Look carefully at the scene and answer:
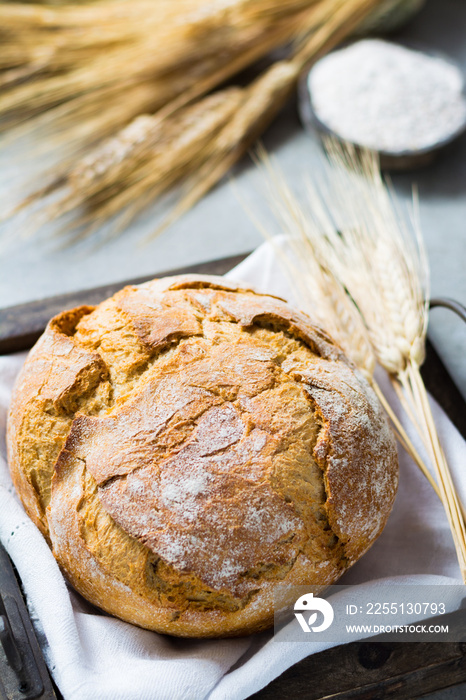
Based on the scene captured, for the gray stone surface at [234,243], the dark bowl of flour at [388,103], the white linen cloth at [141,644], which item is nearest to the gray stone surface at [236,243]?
the gray stone surface at [234,243]

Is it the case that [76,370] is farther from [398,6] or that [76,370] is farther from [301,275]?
[398,6]

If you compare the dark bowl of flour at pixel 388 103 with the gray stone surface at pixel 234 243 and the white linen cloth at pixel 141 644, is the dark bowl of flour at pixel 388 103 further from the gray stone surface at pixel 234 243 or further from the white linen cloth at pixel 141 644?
the white linen cloth at pixel 141 644

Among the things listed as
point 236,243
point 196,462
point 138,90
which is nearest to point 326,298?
point 196,462

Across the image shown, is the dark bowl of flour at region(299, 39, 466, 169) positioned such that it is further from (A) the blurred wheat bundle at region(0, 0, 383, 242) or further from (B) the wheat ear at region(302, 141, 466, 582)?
(B) the wheat ear at region(302, 141, 466, 582)

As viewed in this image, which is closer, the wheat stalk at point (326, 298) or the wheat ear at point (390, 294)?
the wheat ear at point (390, 294)

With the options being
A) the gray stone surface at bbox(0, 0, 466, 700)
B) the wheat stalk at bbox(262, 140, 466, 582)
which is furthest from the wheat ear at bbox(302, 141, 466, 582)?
the gray stone surface at bbox(0, 0, 466, 700)
